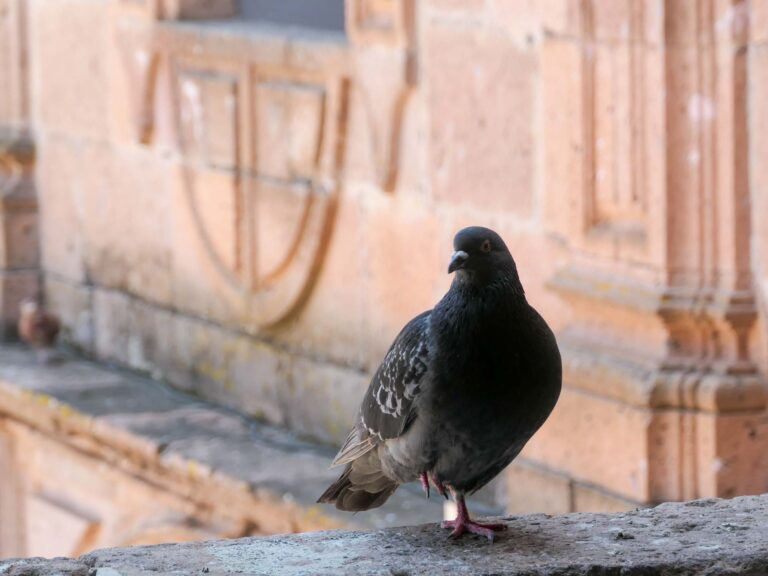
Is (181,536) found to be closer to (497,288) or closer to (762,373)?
(762,373)

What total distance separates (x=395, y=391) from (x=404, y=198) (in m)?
Result: 2.81

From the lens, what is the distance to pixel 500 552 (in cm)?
284

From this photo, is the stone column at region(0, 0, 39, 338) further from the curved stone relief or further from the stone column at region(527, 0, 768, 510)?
the stone column at region(527, 0, 768, 510)

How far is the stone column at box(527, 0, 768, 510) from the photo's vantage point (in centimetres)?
447

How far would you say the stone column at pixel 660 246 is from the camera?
4.47 meters

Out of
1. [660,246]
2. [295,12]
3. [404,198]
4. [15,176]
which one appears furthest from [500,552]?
[15,176]

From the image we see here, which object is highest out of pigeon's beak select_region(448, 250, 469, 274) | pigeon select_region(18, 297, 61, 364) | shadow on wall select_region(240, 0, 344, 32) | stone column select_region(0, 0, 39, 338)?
shadow on wall select_region(240, 0, 344, 32)

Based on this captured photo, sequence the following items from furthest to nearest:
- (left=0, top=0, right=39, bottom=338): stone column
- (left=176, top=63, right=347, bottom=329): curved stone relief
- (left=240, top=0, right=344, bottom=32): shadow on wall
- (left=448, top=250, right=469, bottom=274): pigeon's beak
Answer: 1. (left=0, top=0, right=39, bottom=338): stone column
2. (left=240, top=0, right=344, bottom=32): shadow on wall
3. (left=176, top=63, right=347, bottom=329): curved stone relief
4. (left=448, top=250, right=469, bottom=274): pigeon's beak

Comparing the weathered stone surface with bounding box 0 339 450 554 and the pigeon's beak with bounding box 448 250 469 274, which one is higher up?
the pigeon's beak with bounding box 448 250 469 274

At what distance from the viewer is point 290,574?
106 inches

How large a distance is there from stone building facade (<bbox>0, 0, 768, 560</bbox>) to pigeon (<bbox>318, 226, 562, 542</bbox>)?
157 centimetres

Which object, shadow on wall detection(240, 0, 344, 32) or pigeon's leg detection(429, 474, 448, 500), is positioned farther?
shadow on wall detection(240, 0, 344, 32)

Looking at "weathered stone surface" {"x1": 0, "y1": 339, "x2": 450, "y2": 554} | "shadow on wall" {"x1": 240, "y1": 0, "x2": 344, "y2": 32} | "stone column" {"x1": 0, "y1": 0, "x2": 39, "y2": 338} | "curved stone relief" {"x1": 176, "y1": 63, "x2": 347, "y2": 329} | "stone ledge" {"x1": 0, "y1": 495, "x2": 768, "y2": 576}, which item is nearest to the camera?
"stone ledge" {"x1": 0, "y1": 495, "x2": 768, "y2": 576}

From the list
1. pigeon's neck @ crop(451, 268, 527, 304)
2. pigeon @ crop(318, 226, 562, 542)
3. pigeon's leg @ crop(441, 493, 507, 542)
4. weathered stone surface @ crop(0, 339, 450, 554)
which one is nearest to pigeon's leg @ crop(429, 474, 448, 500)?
pigeon @ crop(318, 226, 562, 542)
